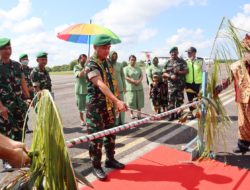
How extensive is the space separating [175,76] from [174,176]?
4.41 metres

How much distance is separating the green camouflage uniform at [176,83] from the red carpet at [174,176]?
3.60 m

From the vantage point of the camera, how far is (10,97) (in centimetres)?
485

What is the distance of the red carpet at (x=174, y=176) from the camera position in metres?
4.10

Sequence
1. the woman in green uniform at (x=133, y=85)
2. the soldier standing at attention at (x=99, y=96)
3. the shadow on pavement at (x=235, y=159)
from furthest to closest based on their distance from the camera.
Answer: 1. the woman in green uniform at (x=133, y=85)
2. the shadow on pavement at (x=235, y=159)
3. the soldier standing at attention at (x=99, y=96)

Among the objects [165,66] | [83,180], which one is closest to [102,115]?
[83,180]

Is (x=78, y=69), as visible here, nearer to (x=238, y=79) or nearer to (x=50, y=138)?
(x=238, y=79)

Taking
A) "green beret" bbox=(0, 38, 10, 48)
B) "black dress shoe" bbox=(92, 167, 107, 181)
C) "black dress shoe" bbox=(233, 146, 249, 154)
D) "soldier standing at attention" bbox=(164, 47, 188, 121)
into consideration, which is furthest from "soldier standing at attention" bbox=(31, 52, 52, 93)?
"black dress shoe" bbox=(233, 146, 249, 154)

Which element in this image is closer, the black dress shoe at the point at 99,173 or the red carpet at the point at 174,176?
the red carpet at the point at 174,176

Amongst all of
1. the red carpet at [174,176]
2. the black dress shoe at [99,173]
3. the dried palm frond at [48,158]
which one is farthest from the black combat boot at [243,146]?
the dried palm frond at [48,158]

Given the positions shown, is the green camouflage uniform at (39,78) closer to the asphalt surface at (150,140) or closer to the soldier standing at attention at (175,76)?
the asphalt surface at (150,140)

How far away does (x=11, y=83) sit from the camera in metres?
4.88

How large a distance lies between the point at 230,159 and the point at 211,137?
692 mm

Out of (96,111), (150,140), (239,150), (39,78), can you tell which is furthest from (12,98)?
(239,150)

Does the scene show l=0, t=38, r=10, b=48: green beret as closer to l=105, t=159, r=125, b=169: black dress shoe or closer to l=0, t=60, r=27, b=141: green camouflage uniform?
l=0, t=60, r=27, b=141: green camouflage uniform
